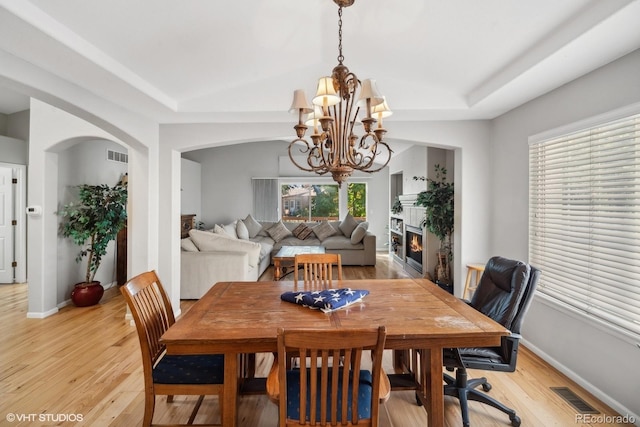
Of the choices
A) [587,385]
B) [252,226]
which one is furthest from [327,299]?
[252,226]

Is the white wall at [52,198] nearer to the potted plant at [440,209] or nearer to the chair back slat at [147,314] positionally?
the chair back slat at [147,314]

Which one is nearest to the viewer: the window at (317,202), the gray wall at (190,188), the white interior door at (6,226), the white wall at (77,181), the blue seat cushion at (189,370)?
the blue seat cushion at (189,370)

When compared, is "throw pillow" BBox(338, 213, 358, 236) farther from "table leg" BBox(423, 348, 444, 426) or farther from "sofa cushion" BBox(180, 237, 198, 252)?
"table leg" BBox(423, 348, 444, 426)

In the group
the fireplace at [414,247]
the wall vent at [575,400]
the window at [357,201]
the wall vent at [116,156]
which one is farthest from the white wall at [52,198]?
the window at [357,201]

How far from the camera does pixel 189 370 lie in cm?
175

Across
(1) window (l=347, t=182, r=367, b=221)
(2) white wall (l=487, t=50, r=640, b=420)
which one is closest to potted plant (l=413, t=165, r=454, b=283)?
(2) white wall (l=487, t=50, r=640, b=420)

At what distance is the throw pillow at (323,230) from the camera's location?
7.52 meters

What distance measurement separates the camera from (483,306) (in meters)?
2.21

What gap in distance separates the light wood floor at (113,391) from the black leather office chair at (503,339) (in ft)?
0.49

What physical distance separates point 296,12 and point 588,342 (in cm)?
319

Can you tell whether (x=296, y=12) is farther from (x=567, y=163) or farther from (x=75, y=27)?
(x=567, y=163)

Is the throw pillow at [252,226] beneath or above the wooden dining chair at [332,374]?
above

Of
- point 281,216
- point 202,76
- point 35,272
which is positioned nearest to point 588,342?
point 202,76

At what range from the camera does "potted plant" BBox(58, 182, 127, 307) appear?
409 cm
